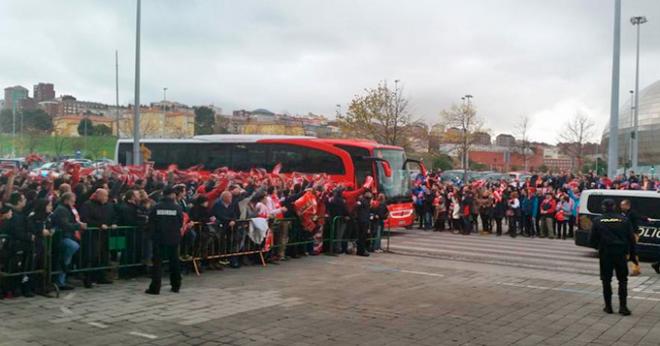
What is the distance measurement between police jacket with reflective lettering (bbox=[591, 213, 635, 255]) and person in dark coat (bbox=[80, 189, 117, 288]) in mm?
8170

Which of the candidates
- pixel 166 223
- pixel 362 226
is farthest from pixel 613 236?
pixel 362 226

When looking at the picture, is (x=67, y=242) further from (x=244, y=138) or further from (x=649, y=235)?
(x=244, y=138)

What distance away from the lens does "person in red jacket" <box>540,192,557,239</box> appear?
21781 mm

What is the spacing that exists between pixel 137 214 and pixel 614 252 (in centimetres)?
823

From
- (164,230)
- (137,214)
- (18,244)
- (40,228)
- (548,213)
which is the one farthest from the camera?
(548,213)

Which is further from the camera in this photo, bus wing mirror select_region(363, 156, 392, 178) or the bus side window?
the bus side window

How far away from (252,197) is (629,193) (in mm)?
9826

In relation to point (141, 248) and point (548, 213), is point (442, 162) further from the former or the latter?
point (141, 248)

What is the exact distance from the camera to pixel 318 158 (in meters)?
22.5

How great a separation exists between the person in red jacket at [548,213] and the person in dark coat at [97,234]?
1554 centimetres

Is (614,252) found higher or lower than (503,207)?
higher

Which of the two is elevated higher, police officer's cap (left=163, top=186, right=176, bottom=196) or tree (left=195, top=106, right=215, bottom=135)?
tree (left=195, top=106, right=215, bottom=135)

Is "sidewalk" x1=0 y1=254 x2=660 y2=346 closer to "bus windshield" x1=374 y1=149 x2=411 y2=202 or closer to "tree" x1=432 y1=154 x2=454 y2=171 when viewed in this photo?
"bus windshield" x1=374 y1=149 x2=411 y2=202

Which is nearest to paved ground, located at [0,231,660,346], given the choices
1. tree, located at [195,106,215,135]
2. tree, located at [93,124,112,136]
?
tree, located at [93,124,112,136]
